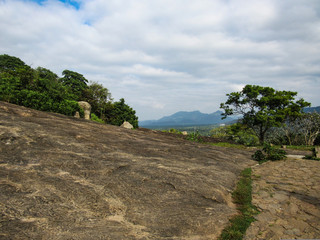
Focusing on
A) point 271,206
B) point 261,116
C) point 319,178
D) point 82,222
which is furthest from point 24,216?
point 261,116

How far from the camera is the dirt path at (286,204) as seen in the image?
13.1 ft

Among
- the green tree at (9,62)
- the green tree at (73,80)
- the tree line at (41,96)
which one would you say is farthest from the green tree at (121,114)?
the green tree at (9,62)

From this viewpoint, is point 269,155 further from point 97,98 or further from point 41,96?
point 97,98

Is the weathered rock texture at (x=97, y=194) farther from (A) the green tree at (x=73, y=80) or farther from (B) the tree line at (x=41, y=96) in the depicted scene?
(A) the green tree at (x=73, y=80)

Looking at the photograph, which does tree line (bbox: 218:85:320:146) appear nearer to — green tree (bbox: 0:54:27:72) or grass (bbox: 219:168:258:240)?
grass (bbox: 219:168:258:240)

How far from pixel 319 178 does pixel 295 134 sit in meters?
26.2

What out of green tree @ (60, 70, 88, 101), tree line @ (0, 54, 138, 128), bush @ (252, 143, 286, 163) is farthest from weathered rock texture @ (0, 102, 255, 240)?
green tree @ (60, 70, 88, 101)

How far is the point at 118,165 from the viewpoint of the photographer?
651 cm

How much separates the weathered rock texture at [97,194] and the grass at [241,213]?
0.20 metres

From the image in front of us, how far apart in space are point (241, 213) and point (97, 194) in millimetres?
3808

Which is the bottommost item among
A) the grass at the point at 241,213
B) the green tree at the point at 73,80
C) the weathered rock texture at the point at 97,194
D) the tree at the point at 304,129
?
the grass at the point at 241,213

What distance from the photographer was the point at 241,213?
187 inches

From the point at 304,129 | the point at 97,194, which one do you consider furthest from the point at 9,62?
the point at 304,129

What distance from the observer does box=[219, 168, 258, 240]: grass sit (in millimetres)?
3718
